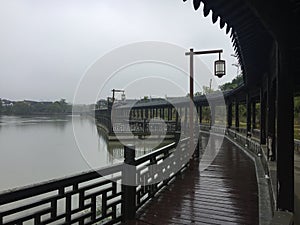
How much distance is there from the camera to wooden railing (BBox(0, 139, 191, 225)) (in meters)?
2.21

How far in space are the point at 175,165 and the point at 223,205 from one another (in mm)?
2003

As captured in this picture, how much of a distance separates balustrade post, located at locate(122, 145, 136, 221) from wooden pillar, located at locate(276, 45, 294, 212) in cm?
174

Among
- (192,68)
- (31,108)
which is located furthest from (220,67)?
(31,108)

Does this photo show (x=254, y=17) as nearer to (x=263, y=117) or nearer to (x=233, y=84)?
(x=263, y=117)

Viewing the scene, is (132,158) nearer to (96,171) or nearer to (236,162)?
(96,171)

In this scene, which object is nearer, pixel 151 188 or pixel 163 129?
pixel 151 188

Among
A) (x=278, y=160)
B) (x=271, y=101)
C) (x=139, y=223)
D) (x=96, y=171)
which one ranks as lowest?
(x=139, y=223)

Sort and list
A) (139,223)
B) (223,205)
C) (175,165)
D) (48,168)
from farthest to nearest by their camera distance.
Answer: (48,168) → (175,165) → (223,205) → (139,223)

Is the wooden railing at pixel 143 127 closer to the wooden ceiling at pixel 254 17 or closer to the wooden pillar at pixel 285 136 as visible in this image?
the wooden ceiling at pixel 254 17

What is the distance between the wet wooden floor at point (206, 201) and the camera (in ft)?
11.9

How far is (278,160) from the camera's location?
253 cm

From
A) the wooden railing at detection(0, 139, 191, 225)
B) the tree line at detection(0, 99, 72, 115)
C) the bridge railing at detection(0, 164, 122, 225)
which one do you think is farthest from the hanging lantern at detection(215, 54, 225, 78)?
the tree line at detection(0, 99, 72, 115)

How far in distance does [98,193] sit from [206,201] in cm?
200

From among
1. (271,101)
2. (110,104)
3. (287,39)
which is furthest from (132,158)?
(110,104)
